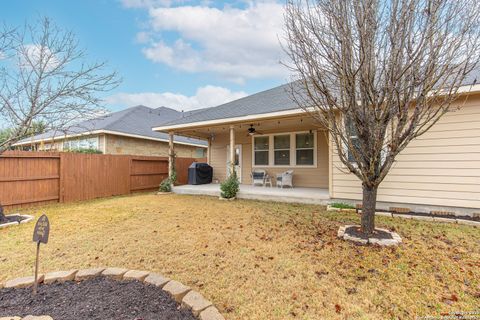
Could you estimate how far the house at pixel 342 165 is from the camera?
5094mm

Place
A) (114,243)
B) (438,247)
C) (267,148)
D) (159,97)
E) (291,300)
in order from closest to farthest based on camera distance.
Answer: (291,300), (438,247), (114,243), (267,148), (159,97)

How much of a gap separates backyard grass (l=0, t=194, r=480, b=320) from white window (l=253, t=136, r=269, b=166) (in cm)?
506

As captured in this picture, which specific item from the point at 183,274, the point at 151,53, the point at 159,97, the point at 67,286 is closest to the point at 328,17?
the point at 183,274

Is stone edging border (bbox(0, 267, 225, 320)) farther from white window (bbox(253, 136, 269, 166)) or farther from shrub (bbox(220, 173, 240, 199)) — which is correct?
white window (bbox(253, 136, 269, 166))

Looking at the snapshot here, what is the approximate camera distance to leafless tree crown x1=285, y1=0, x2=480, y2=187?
3199 mm

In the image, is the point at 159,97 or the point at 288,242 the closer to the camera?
the point at 288,242

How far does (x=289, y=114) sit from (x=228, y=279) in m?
5.20

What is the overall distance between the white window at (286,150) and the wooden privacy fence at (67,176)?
211 inches

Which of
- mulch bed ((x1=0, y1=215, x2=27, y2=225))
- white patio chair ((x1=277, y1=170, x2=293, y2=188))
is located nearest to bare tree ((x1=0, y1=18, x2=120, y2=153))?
mulch bed ((x1=0, y1=215, x2=27, y2=225))

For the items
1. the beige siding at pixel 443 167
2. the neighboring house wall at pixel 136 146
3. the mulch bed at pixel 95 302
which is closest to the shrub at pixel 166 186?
the neighboring house wall at pixel 136 146

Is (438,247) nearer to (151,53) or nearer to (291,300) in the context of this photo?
(291,300)

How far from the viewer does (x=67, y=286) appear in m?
2.32

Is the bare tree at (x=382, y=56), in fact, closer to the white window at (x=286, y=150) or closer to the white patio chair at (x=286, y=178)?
the white patio chair at (x=286, y=178)

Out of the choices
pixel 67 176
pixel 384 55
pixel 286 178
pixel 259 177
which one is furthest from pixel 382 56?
pixel 67 176
